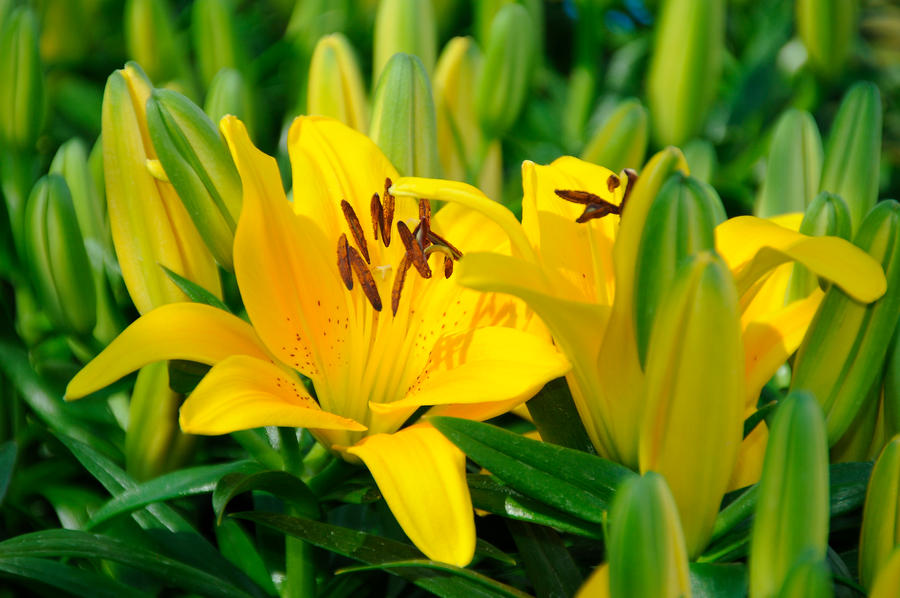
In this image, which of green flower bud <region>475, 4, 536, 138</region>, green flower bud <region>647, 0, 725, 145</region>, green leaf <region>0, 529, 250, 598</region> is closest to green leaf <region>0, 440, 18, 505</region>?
green leaf <region>0, 529, 250, 598</region>

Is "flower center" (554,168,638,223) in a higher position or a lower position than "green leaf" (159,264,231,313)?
higher

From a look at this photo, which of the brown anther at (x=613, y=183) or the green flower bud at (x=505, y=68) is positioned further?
the green flower bud at (x=505, y=68)

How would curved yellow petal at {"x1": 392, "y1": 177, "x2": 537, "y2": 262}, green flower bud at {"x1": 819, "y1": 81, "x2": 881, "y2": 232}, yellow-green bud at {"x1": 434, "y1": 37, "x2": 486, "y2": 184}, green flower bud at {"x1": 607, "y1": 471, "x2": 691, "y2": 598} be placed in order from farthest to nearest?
yellow-green bud at {"x1": 434, "y1": 37, "x2": 486, "y2": 184}
green flower bud at {"x1": 819, "y1": 81, "x2": 881, "y2": 232}
curved yellow petal at {"x1": 392, "y1": 177, "x2": 537, "y2": 262}
green flower bud at {"x1": 607, "y1": 471, "x2": 691, "y2": 598}

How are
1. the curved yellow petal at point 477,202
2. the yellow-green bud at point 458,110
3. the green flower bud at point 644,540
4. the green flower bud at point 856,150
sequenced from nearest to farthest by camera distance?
the green flower bud at point 644,540 < the curved yellow petal at point 477,202 < the green flower bud at point 856,150 < the yellow-green bud at point 458,110

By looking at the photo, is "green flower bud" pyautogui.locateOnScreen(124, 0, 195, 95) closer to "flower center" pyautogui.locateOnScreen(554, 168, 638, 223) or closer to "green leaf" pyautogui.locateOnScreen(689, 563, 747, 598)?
"flower center" pyautogui.locateOnScreen(554, 168, 638, 223)

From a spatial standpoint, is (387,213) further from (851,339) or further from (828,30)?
(828,30)

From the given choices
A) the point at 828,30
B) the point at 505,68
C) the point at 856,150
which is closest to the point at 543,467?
the point at 856,150

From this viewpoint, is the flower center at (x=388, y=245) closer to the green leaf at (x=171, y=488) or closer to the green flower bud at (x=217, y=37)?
the green leaf at (x=171, y=488)

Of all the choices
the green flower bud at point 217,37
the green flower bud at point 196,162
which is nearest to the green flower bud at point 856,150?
the green flower bud at point 196,162
